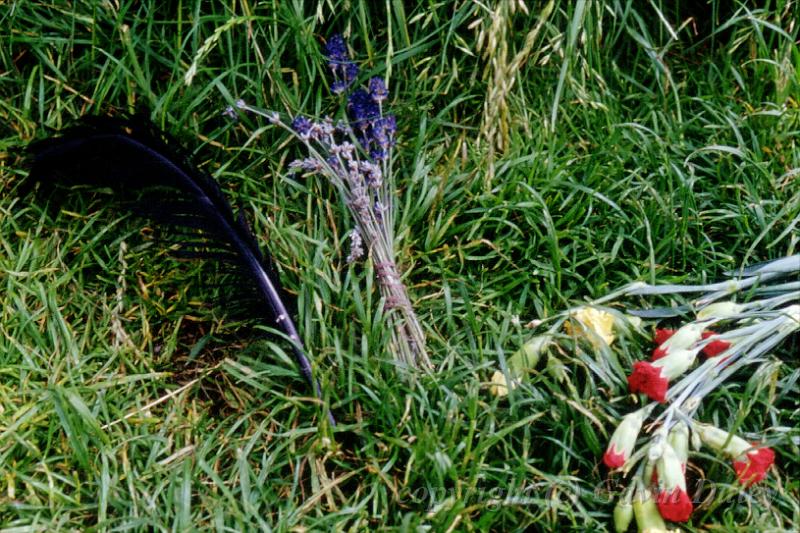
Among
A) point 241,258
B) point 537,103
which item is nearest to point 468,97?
point 537,103

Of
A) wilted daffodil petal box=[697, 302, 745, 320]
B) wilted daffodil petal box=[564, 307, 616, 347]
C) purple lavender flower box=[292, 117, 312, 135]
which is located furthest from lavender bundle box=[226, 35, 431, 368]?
wilted daffodil petal box=[697, 302, 745, 320]

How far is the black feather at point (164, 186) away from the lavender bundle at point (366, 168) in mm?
231

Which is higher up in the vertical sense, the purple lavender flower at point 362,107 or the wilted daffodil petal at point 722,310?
the purple lavender flower at point 362,107

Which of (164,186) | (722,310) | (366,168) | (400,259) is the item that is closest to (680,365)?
(722,310)

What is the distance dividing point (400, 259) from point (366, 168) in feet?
0.87

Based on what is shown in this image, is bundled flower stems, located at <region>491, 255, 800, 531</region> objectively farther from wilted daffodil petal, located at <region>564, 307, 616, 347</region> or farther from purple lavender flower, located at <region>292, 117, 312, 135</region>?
purple lavender flower, located at <region>292, 117, 312, 135</region>

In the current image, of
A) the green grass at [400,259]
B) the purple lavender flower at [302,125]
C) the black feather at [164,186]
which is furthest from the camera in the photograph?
the purple lavender flower at [302,125]

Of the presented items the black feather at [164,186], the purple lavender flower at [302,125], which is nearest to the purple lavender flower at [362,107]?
the purple lavender flower at [302,125]

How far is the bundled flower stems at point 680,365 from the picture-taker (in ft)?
6.04

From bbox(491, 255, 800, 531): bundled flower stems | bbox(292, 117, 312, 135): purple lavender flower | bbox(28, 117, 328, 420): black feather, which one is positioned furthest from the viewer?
bbox(292, 117, 312, 135): purple lavender flower

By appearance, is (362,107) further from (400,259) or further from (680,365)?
(680,365)

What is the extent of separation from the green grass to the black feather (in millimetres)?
84

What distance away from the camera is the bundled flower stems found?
184 cm

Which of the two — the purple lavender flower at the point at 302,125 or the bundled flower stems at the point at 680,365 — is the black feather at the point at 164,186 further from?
the bundled flower stems at the point at 680,365
